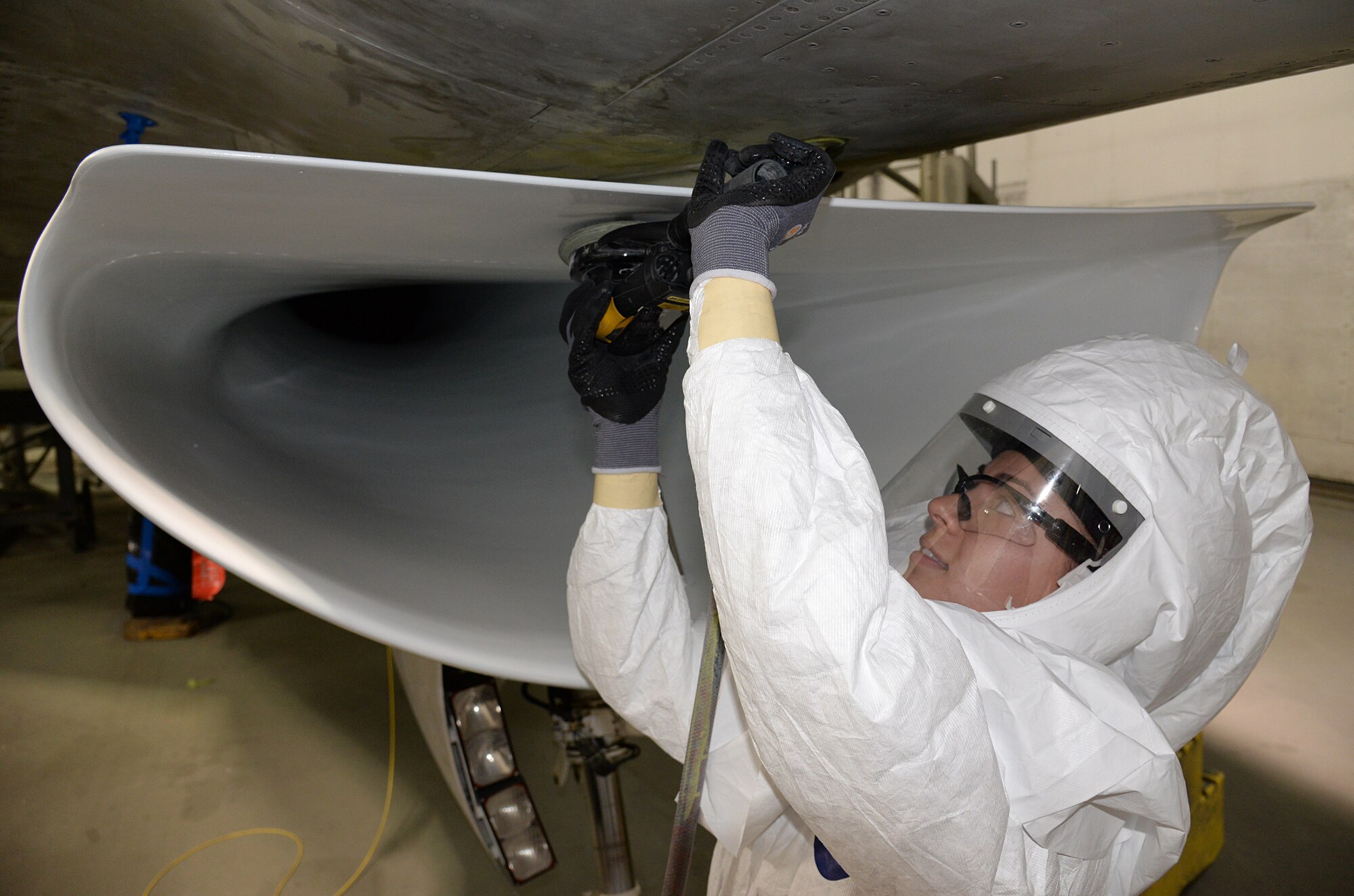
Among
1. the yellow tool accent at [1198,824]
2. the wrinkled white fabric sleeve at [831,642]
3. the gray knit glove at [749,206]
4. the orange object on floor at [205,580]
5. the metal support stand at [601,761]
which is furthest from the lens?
the orange object on floor at [205,580]

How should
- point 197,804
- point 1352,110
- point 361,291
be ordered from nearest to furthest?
point 197,804 < point 361,291 < point 1352,110

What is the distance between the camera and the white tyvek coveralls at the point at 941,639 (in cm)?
68

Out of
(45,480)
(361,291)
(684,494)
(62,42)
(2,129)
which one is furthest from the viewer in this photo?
(45,480)

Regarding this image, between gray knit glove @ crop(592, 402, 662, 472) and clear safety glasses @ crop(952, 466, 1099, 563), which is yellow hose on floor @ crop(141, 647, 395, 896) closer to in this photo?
gray knit glove @ crop(592, 402, 662, 472)

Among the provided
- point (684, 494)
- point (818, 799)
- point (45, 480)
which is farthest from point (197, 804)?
point (45, 480)

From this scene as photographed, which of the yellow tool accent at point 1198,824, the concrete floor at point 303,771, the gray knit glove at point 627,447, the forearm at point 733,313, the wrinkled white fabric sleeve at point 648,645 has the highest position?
the forearm at point 733,313

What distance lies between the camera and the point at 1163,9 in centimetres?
80

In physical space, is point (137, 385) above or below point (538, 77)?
below

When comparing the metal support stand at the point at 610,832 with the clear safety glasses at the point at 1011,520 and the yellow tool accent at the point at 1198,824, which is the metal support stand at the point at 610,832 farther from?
the yellow tool accent at the point at 1198,824

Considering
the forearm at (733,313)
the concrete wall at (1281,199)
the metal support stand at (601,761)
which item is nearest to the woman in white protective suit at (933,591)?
the forearm at (733,313)

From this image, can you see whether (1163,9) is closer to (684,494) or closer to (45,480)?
(684,494)

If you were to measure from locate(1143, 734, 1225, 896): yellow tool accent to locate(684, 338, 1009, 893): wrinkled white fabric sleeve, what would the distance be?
1225 mm

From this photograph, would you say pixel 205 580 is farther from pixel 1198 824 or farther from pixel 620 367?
pixel 1198 824

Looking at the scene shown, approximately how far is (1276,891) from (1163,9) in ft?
5.86
